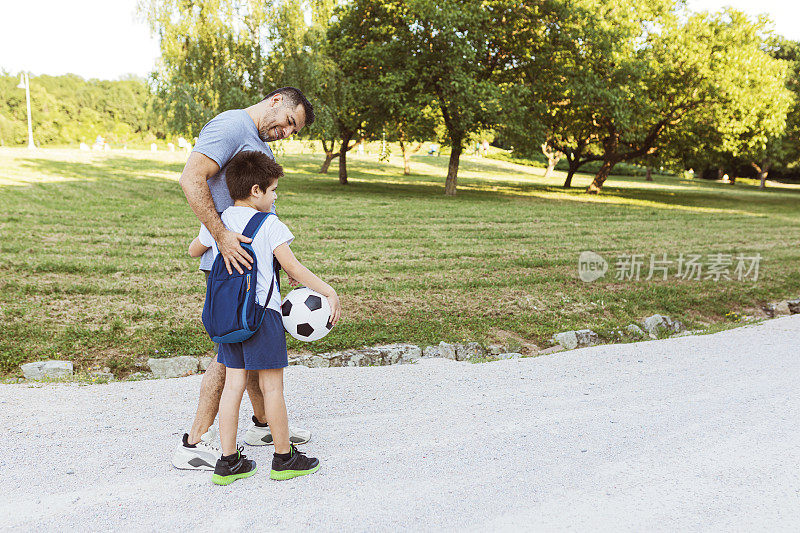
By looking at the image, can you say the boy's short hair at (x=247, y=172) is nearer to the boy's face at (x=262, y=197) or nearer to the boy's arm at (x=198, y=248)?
the boy's face at (x=262, y=197)

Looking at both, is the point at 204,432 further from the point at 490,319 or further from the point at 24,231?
the point at 24,231

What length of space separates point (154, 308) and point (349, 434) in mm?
4227

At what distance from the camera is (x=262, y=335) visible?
3105mm

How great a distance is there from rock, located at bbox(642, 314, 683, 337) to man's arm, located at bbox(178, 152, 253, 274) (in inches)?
247

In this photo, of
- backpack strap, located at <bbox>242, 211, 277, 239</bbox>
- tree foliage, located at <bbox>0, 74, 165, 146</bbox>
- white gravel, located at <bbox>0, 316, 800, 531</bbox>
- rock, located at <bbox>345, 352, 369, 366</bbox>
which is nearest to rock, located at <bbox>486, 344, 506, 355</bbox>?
white gravel, located at <bbox>0, 316, 800, 531</bbox>

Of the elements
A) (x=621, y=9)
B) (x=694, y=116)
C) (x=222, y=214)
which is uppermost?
(x=621, y=9)

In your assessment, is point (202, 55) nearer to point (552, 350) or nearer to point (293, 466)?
point (552, 350)

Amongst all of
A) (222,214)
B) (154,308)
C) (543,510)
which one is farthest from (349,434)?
(154,308)

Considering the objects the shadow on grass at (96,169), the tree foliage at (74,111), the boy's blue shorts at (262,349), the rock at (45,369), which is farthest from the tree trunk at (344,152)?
the tree foliage at (74,111)

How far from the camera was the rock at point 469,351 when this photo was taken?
21.1 ft

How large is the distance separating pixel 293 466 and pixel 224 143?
1805 mm

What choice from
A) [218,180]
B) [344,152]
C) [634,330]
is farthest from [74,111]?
[218,180]

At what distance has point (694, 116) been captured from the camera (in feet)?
83.5

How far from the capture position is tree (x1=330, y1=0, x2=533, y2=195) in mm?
20828
